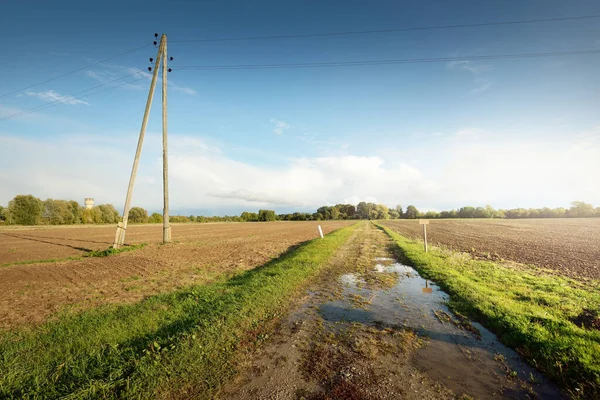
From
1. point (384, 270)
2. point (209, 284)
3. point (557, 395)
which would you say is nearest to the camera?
point (557, 395)

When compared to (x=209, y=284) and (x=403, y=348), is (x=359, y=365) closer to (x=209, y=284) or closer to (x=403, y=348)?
(x=403, y=348)

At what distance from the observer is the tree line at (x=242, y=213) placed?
7250 centimetres

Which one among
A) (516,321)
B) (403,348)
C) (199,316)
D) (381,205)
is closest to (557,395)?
(403,348)

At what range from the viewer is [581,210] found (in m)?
123

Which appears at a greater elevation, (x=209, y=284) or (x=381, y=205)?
(x=381, y=205)

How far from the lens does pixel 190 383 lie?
4.10m

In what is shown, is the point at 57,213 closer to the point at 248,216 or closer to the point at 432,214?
the point at 248,216

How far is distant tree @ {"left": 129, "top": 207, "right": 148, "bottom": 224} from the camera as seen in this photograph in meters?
102

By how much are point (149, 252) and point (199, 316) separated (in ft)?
47.4

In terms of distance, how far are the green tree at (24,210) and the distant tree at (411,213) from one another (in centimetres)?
17603

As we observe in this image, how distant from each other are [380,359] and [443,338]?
2.01 meters

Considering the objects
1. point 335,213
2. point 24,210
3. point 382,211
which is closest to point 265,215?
point 335,213

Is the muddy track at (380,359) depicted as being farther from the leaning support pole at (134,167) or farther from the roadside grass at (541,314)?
the leaning support pole at (134,167)

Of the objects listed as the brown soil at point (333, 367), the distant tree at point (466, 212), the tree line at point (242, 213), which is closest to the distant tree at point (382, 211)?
the tree line at point (242, 213)
